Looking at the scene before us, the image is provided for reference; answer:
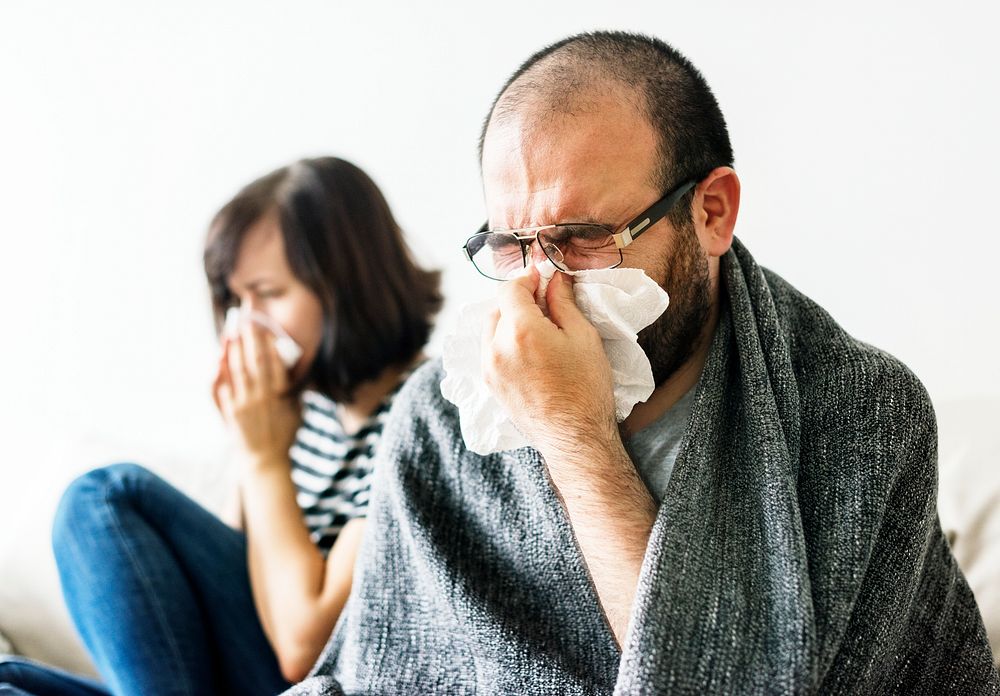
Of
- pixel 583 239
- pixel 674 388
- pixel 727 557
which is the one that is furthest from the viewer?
pixel 674 388

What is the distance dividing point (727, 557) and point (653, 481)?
178 mm

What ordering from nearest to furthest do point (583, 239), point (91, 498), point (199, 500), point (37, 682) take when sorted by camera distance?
point (583, 239)
point (37, 682)
point (91, 498)
point (199, 500)

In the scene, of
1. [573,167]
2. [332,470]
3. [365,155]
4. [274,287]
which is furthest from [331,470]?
[573,167]

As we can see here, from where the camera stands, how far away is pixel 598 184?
105 centimetres

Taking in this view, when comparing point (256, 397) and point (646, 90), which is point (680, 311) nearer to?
point (646, 90)

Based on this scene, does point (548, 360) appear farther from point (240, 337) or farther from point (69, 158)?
point (69, 158)

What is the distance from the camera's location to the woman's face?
5.28 ft

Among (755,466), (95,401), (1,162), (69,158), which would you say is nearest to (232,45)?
(69,158)

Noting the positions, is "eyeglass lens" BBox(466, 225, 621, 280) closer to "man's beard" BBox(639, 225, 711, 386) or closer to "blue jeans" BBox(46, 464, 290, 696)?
"man's beard" BBox(639, 225, 711, 386)

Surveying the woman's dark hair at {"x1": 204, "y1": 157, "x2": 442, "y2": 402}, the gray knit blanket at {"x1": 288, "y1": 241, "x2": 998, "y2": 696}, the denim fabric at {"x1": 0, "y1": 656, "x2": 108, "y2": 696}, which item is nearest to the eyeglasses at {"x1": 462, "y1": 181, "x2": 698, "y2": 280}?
the gray knit blanket at {"x1": 288, "y1": 241, "x2": 998, "y2": 696}

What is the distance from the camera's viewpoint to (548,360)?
0.98 metres

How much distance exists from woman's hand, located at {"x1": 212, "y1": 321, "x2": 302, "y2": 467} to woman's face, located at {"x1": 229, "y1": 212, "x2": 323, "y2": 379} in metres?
0.05

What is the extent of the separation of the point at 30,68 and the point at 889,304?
1.91 metres

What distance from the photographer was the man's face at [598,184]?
1053mm
